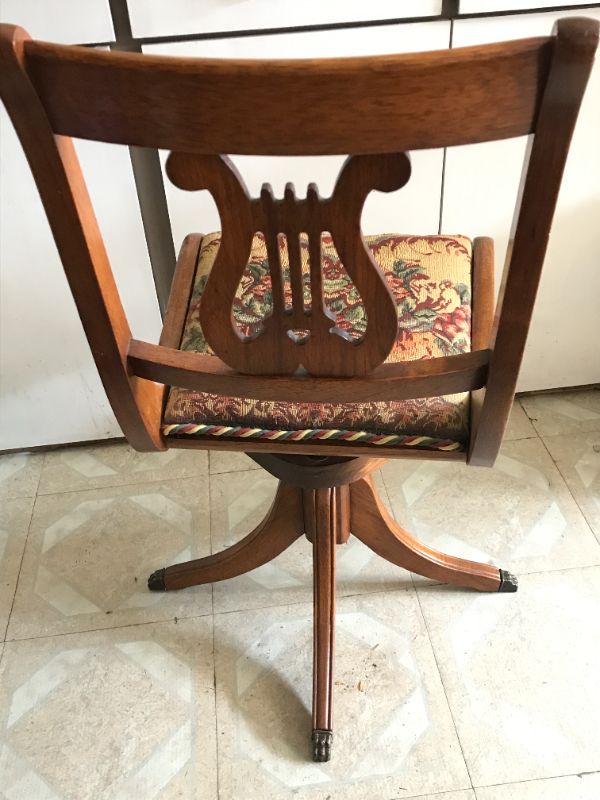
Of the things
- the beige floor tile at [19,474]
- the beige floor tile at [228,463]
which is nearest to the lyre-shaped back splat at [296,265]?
the beige floor tile at [228,463]

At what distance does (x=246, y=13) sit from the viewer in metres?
1.01

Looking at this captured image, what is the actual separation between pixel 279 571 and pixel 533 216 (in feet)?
2.88

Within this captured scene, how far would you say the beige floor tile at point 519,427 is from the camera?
150 cm

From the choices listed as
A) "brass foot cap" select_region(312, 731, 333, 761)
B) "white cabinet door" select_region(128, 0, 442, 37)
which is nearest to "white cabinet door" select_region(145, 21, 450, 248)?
"white cabinet door" select_region(128, 0, 442, 37)

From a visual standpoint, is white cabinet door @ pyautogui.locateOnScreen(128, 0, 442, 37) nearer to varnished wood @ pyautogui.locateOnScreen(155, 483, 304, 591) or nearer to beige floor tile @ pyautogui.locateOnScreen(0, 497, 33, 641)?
varnished wood @ pyautogui.locateOnScreen(155, 483, 304, 591)

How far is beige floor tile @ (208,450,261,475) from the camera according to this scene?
1.48 meters

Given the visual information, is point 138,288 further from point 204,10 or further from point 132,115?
point 132,115

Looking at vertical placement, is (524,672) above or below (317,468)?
below

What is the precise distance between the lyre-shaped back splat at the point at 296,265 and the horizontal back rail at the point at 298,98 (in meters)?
0.03

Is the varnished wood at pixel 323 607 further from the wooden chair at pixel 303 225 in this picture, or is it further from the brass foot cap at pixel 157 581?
the brass foot cap at pixel 157 581

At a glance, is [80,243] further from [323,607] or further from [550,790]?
[550,790]

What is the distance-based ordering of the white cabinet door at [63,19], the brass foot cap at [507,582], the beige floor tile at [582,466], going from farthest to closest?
the beige floor tile at [582,466] → the brass foot cap at [507,582] → the white cabinet door at [63,19]

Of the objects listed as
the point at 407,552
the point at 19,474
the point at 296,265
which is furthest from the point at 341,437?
the point at 19,474

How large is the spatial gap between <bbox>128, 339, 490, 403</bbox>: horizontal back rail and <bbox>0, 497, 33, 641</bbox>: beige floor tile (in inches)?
28.8
